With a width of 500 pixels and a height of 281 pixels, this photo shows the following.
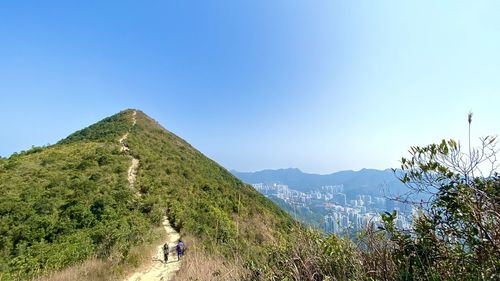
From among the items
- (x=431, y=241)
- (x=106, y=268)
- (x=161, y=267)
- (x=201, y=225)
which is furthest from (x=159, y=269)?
(x=431, y=241)

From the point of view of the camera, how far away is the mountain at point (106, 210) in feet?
33.7

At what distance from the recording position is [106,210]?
1653 centimetres

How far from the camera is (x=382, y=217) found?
266cm

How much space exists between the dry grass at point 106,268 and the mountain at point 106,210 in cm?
9

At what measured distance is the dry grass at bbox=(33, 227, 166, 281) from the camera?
8.40 m

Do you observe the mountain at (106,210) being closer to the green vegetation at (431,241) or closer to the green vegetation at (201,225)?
the green vegetation at (201,225)

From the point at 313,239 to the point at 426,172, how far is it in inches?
53.4

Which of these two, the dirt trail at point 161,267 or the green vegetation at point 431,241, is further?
the dirt trail at point 161,267

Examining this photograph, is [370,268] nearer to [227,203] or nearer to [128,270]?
[128,270]

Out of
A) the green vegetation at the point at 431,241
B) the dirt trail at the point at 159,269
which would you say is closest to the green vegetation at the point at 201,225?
the green vegetation at the point at 431,241

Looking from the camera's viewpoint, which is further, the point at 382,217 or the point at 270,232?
the point at 270,232

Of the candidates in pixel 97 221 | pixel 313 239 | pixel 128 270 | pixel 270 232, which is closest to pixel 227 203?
pixel 97 221

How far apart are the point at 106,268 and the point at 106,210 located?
24.3 feet

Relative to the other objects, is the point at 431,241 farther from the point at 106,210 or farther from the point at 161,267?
the point at 106,210
